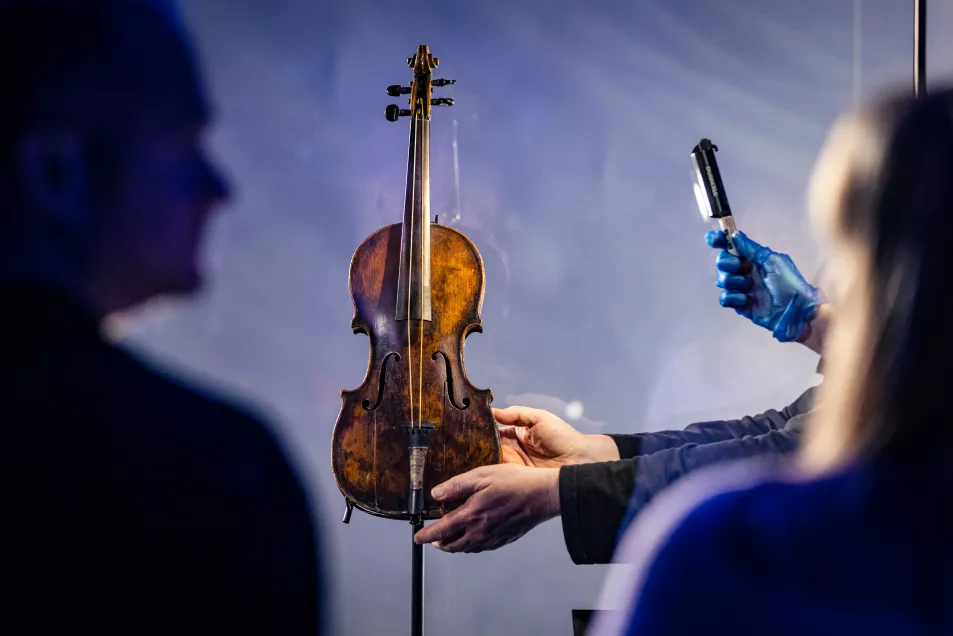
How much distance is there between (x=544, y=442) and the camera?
1684 mm

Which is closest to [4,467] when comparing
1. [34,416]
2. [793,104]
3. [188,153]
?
[34,416]

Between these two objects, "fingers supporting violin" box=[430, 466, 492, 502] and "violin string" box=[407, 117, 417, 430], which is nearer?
"fingers supporting violin" box=[430, 466, 492, 502]

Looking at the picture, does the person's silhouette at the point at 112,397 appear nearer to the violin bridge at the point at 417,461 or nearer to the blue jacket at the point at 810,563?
the violin bridge at the point at 417,461

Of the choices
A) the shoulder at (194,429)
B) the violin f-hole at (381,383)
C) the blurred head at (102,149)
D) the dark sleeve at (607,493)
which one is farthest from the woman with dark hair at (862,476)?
the blurred head at (102,149)

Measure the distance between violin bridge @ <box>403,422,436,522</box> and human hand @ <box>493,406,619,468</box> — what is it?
0.29 metres

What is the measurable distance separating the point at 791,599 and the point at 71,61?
1.92m

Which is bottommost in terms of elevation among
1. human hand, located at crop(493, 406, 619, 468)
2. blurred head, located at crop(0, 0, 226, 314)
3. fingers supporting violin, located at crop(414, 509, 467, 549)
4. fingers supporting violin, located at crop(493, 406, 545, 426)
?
fingers supporting violin, located at crop(414, 509, 467, 549)

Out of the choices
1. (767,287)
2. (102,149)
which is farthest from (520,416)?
(102,149)

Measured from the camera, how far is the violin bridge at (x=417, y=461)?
1.36m

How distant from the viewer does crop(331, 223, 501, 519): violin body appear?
1414 mm

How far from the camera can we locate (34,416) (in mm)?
1623

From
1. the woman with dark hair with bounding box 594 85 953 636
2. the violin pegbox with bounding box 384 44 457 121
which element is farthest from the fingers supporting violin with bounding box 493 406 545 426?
the woman with dark hair with bounding box 594 85 953 636

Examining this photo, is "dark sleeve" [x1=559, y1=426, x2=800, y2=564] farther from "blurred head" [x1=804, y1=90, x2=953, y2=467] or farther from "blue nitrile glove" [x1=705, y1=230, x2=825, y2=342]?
"blurred head" [x1=804, y1=90, x2=953, y2=467]

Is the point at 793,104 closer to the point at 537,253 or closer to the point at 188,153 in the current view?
the point at 537,253
